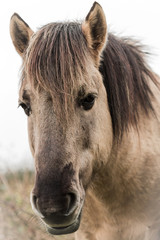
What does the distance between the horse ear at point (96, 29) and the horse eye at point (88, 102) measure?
1.69ft

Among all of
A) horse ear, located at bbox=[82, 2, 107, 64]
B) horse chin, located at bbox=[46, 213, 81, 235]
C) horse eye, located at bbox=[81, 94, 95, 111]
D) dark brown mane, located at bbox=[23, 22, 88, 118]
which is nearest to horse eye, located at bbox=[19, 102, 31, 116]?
dark brown mane, located at bbox=[23, 22, 88, 118]

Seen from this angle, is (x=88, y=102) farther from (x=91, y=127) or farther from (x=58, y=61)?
(x=58, y=61)

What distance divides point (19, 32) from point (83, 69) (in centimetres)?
A: 92

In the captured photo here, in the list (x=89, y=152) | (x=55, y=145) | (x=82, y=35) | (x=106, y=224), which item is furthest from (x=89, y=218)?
(x=82, y=35)

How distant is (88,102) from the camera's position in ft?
12.4

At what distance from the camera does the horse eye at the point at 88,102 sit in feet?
12.3

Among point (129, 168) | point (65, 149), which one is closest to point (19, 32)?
point (65, 149)

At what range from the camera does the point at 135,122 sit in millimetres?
4406

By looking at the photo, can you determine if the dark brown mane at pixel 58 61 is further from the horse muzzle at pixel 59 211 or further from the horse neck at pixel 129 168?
the horse neck at pixel 129 168

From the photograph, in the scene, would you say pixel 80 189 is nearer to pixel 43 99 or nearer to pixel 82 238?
pixel 43 99

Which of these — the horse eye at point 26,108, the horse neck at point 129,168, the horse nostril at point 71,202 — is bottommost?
the horse neck at point 129,168

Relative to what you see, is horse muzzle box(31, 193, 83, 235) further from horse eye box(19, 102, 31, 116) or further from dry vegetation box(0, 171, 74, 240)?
dry vegetation box(0, 171, 74, 240)

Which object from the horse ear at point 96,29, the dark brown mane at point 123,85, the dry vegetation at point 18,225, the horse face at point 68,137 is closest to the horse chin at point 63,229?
the horse face at point 68,137

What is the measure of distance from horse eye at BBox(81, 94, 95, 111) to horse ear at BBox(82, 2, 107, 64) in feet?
1.69
